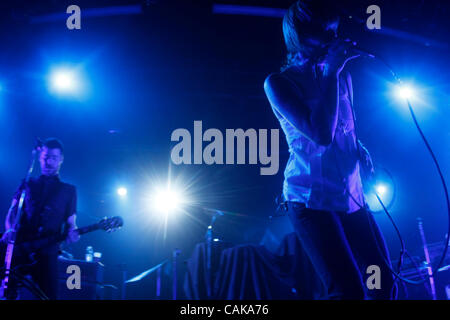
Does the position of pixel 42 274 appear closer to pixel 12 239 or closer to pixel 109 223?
pixel 12 239

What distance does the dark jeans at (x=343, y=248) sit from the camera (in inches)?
50.6

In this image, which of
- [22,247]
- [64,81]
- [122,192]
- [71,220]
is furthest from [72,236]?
[122,192]

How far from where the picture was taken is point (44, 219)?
3.74 metres

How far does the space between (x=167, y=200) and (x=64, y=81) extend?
3.91m

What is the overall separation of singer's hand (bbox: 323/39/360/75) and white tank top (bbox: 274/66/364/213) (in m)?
0.17

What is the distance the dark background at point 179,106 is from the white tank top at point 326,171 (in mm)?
3147

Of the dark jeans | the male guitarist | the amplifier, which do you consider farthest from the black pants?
the dark jeans

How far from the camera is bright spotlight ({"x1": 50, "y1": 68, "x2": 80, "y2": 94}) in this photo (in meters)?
6.02

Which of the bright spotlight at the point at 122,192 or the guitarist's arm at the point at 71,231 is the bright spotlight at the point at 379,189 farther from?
the bright spotlight at the point at 122,192

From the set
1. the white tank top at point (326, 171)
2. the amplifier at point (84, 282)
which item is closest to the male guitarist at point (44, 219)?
the amplifier at point (84, 282)
